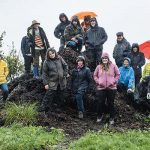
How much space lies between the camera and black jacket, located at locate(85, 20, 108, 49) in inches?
742

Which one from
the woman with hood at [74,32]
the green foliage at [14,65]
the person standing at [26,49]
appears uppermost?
the woman with hood at [74,32]

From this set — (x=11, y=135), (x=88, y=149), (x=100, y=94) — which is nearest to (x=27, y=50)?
(x=100, y=94)

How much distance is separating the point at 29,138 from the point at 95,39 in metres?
7.40

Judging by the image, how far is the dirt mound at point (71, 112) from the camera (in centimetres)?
1539

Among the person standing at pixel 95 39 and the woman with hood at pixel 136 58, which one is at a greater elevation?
the person standing at pixel 95 39

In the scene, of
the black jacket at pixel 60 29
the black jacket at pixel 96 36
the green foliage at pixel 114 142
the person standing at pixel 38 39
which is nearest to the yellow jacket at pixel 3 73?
the person standing at pixel 38 39

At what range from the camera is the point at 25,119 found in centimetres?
1535

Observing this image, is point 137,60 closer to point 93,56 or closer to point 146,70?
point 146,70

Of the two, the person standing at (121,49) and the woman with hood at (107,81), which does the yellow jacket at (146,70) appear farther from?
the woman with hood at (107,81)

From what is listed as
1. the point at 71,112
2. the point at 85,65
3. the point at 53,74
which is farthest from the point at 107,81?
the point at 71,112

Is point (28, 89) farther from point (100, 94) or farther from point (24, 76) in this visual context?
point (100, 94)

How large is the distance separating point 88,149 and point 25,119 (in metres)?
4.23

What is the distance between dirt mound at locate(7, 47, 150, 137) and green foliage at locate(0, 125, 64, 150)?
3.23 feet

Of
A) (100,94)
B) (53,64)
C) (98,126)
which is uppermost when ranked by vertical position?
(53,64)
